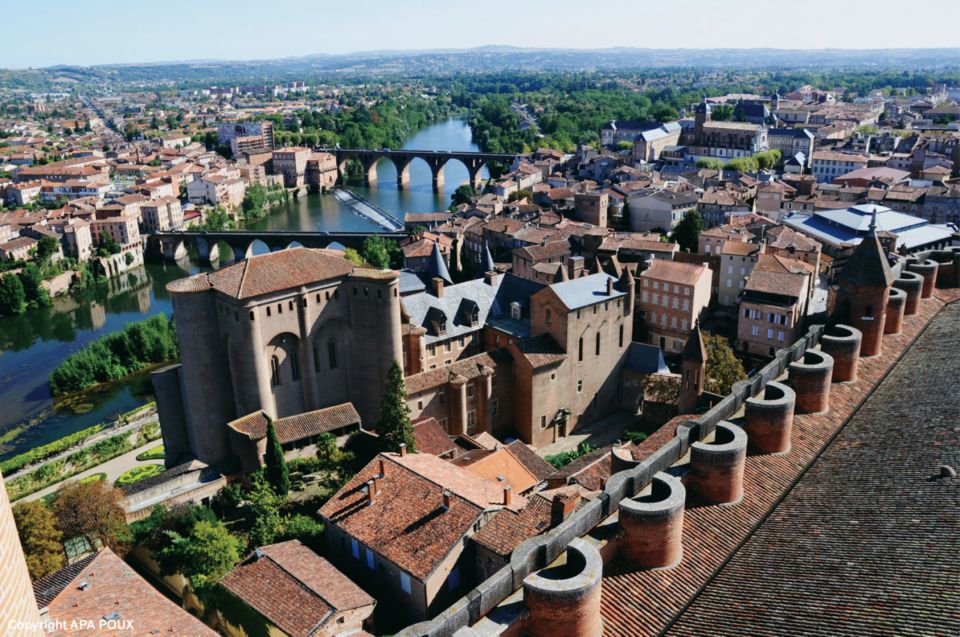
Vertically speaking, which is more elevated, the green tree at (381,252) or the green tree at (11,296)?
the green tree at (381,252)

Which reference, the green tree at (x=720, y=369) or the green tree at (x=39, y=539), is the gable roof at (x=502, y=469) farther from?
the green tree at (x=39, y=539)

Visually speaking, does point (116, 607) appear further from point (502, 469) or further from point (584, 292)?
point (584, 292)

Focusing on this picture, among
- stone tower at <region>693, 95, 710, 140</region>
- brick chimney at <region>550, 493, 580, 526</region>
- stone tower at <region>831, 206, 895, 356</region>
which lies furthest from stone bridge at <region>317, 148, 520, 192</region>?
stone tower at <region>831, 206, 895, 356</region>

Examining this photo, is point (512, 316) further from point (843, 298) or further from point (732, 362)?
point (843, 298)

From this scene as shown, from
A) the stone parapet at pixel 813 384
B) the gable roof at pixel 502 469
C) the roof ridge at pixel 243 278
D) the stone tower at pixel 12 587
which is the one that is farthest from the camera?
the roof ridge at pixel 243 278

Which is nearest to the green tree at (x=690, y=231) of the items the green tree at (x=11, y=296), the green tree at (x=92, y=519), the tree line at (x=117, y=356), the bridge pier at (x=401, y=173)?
the tree line at (x=117, y=356)

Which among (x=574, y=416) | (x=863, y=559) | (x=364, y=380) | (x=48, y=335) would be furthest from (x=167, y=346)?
(x=863, y=559)

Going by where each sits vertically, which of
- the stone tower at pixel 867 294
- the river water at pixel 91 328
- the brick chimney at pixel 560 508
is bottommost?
the river water at pixel 91 328
